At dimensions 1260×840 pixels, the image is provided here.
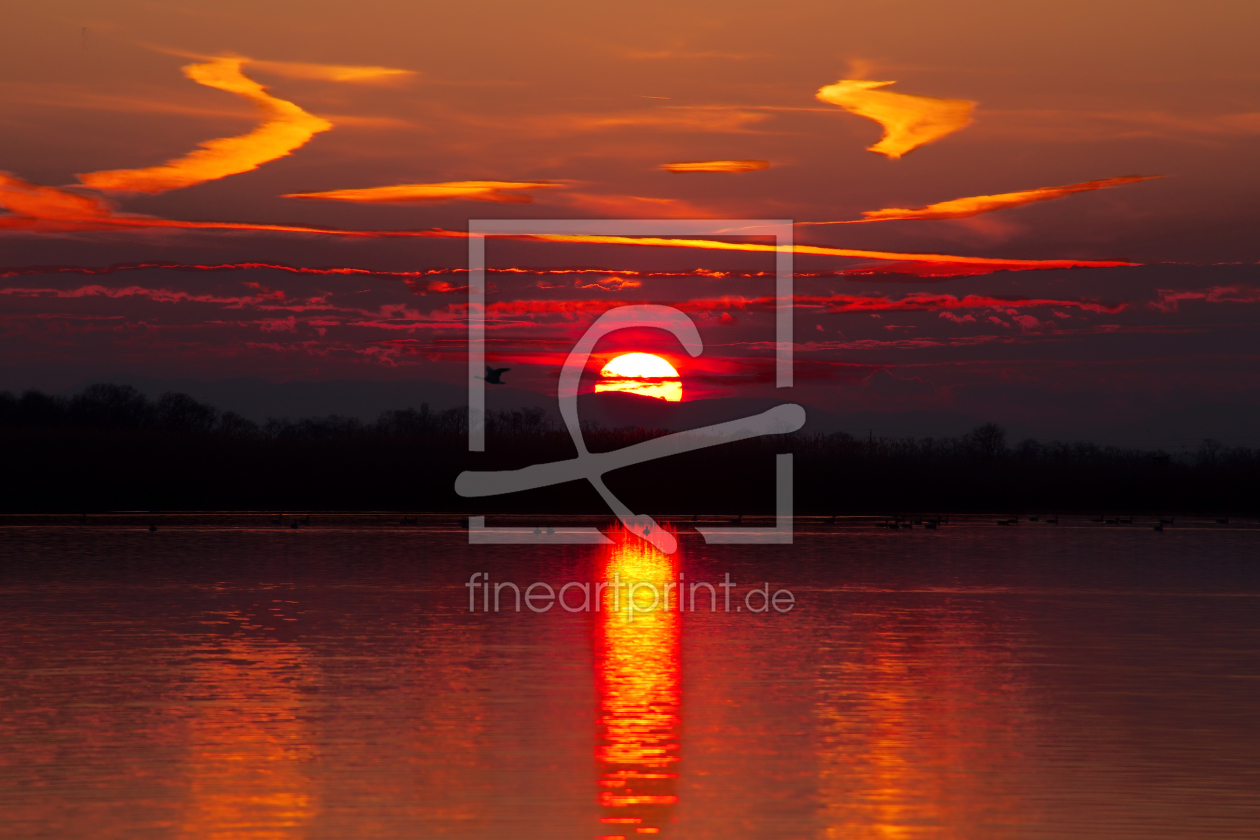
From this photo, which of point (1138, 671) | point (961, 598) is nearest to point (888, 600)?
point (961, 598)

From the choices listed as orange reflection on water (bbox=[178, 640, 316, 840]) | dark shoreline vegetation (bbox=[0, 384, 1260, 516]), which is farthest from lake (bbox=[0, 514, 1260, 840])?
dark shoreline vegetation (bbox=[0, 384, 1260, 516])

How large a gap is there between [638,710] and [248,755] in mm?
4694

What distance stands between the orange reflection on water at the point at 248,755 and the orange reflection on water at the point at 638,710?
105 inches

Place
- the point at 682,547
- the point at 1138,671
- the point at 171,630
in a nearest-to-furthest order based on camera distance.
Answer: the point at 1138,671 < the point at 171,630 < the point at 682,547

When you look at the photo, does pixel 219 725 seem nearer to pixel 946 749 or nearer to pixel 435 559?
pixel 946 749

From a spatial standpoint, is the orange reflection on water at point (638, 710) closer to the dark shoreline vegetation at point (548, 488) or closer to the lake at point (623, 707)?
the lake at point (623, 707)

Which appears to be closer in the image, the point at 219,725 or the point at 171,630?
the point at 219,725

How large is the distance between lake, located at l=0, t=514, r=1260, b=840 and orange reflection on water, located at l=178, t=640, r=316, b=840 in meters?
0.05

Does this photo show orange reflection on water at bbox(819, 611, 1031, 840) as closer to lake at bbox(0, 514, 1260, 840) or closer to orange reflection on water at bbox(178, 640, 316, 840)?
lake at bbox(0, 514, 1260, 840)

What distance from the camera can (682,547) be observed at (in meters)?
47.1

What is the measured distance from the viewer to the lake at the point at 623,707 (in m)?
12.1

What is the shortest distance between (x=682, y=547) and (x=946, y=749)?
106 ft

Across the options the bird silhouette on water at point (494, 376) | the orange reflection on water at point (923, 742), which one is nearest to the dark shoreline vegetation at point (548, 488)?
the bird silhouette on water at point (494, 376)

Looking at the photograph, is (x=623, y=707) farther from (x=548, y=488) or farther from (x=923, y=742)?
(x=548, y=488)
